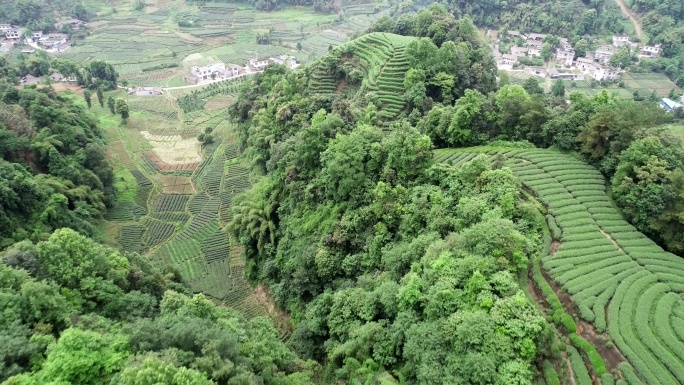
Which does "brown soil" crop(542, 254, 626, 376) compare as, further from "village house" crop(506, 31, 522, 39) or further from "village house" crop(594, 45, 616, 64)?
"village house" crop(506, 31, 522, 39)

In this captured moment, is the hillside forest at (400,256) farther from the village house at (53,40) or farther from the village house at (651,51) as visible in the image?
the village house at (651,51)

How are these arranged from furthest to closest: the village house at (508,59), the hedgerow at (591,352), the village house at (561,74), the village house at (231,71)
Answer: the village house at (508,59) < the village house at (231,71) < the village house at (561,74) < the hedgerow at (591,352)

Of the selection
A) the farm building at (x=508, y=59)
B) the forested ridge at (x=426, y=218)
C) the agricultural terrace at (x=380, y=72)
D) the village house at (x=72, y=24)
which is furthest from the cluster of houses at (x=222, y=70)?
the forested ridge at (x=426, y=218)

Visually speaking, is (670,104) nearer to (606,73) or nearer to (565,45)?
(606,73)

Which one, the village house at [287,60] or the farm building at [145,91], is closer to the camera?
the farm building at [145,91]

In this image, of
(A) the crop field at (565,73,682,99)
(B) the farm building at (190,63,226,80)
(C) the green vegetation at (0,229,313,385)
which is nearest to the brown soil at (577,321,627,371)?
(C) the green vegetation at (0,229,313,385)

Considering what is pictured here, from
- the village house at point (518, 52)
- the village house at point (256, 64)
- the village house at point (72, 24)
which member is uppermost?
the village house at point (518, 52)

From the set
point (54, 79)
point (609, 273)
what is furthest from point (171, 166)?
point (609, 273)
